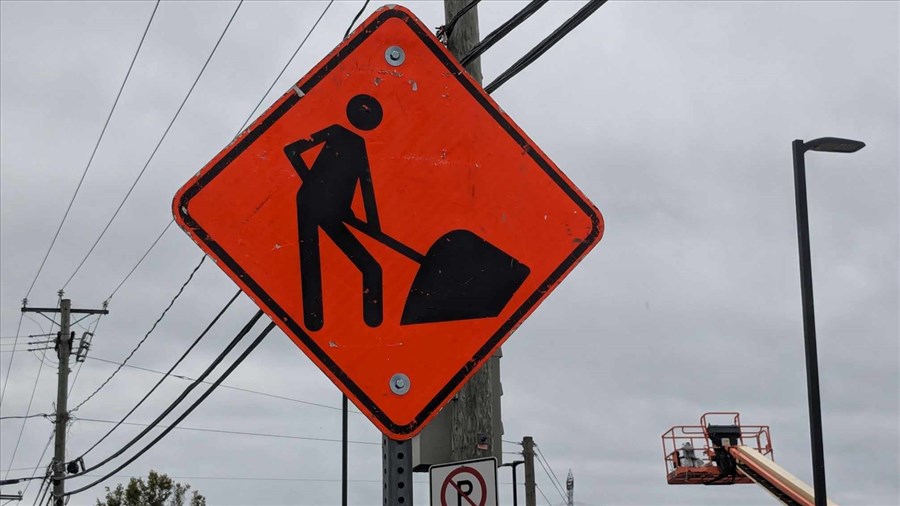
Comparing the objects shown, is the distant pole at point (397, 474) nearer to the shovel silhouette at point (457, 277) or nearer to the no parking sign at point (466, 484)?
the shovel silhouette at point (457, 277)

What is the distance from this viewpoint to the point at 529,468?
88.7ft

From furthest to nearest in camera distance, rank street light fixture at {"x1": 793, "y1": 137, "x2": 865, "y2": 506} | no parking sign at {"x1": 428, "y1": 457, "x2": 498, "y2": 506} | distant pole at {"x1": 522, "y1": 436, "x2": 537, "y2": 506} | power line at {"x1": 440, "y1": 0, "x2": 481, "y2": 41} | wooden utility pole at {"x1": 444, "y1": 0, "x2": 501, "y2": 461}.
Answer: distant pole at {"x1": 522, "y1": 436, "x2": 537, "y2": 506} < street light fixture at {"x1": 793, "y1": 137, "x2": 865, "y2": 506} < wooden utility pole at {"x1": 444, "y1": 0, "x2": 501, "y2": 461} < power line at {"x1": 440, "y1": 0, "x2": 481, "y2": 41} < no parking sign at {"x1": 428, "y1": 457, "x2": 498, "y2": 506}

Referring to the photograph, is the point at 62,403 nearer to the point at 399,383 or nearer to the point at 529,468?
the point at 529,468

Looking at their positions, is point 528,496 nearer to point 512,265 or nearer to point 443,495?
point 443,495

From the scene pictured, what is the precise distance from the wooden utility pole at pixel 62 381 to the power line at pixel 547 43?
87.0ft

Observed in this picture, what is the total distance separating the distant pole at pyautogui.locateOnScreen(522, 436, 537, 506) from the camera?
27.0 meters

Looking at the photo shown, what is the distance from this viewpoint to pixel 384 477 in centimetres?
296

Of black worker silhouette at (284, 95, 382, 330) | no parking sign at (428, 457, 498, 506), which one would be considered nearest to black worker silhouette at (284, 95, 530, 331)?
black worker silhouette at (284, 95, 382, 330)

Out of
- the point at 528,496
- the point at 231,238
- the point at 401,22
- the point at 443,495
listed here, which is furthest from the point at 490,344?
the point at 528,496

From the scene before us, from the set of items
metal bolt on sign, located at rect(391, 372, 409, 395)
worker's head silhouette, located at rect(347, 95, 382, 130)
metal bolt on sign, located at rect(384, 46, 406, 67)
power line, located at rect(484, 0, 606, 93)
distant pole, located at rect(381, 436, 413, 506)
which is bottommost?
distant pole, located at rect(381, 436, 413, 506)

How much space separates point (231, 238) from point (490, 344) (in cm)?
Answer: 79

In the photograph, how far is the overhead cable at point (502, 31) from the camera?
625 cm

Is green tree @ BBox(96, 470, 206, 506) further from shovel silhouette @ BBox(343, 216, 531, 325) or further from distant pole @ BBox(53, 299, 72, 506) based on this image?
shovel silhouette @ BBox(343, 216, 531, 325)

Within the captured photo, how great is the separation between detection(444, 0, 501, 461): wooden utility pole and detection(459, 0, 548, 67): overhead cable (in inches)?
3.7
